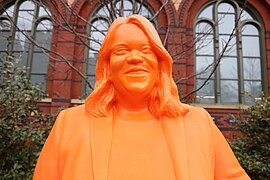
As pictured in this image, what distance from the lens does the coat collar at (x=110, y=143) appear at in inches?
59.6

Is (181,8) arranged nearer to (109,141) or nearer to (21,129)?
(21,129)

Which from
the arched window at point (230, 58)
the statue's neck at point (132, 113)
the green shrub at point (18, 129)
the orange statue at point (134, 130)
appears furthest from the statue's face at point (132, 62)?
the arched window at point (230, 58)

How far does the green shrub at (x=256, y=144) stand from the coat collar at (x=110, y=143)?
12.9ft

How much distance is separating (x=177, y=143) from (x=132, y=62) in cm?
46

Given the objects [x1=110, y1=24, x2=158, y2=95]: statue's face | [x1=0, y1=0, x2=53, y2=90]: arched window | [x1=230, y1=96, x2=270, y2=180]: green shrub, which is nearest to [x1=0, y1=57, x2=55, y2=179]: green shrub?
[x1=230, y1=96, x2=270, y2=180]: green shrub

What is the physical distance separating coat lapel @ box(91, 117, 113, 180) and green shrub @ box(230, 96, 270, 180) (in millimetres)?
4066

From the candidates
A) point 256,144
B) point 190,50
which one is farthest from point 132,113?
point 190,50

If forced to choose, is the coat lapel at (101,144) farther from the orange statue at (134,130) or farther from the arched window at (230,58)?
the arched window at (230,58)

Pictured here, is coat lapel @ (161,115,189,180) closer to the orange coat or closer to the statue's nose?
the orange coat

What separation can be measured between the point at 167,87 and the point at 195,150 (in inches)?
14.8

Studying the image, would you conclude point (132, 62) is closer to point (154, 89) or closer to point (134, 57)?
point (134, 57)

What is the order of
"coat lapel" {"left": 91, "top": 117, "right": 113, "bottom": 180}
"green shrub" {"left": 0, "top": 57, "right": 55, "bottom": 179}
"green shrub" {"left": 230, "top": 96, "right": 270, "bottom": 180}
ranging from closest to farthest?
"coat lapel" {"left": 91, "top": 117, "right": 113, "bottom": 180}, "green shrub" {"left": 0, "top": 57, "right": 55, "bottom": 179}, "green shrub" {"left": 230, "top": 96, "right": 270, "bottom": 180}

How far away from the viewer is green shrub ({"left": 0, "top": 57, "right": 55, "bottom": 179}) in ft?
15.6

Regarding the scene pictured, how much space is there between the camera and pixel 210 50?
9219mm
